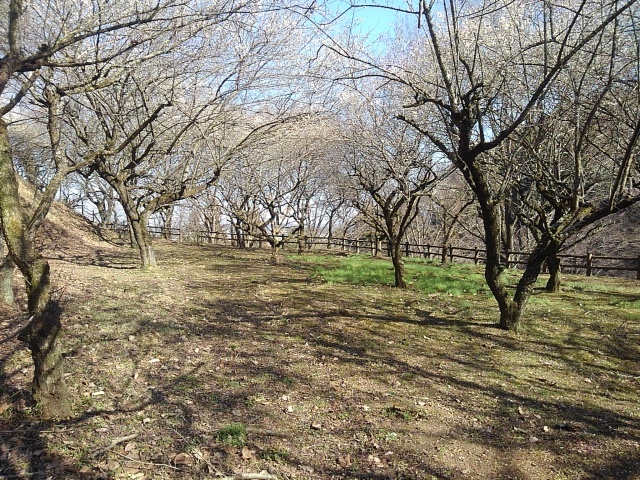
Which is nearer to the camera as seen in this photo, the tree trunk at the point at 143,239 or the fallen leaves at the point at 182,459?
the fallen leaves at the point at 182,459

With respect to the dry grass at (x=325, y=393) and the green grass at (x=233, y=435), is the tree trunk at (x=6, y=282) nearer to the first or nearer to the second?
the dry grass at (x=325, y=393)

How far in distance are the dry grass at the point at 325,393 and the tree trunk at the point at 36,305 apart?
201mm

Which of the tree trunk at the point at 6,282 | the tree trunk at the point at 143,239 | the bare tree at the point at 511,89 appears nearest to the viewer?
the bare tree at the point at 511,89

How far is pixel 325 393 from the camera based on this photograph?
4.52 m

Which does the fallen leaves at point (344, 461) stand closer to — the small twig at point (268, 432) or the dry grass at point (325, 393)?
the dry grass at point (325, 393)

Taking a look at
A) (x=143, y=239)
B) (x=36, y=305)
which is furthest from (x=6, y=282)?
(x=143, y=239)

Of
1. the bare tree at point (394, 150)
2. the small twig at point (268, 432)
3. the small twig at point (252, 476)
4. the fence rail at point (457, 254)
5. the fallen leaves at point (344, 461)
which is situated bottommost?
the fallen leaves at point (344, 461)

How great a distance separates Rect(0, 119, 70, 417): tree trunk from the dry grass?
0.20 metres

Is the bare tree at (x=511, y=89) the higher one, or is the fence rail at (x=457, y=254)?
the bare tree at (x=511, y=89)

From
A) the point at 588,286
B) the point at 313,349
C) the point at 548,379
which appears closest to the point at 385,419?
the point at 313,349

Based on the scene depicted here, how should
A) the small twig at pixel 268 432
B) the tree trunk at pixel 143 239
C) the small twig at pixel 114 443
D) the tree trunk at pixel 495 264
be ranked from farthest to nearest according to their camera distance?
the tree trunk at pixel 143 239 → the tree trunk at pixel 495 264 → the small twig at pixel 268 432 → the small twig at pixel 114 443

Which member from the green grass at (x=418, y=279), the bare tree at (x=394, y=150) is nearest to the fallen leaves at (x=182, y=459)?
the bare tree at (x=394, y=150)

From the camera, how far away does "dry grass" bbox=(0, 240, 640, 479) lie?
332cm

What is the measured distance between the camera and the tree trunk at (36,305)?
3.40 meters
